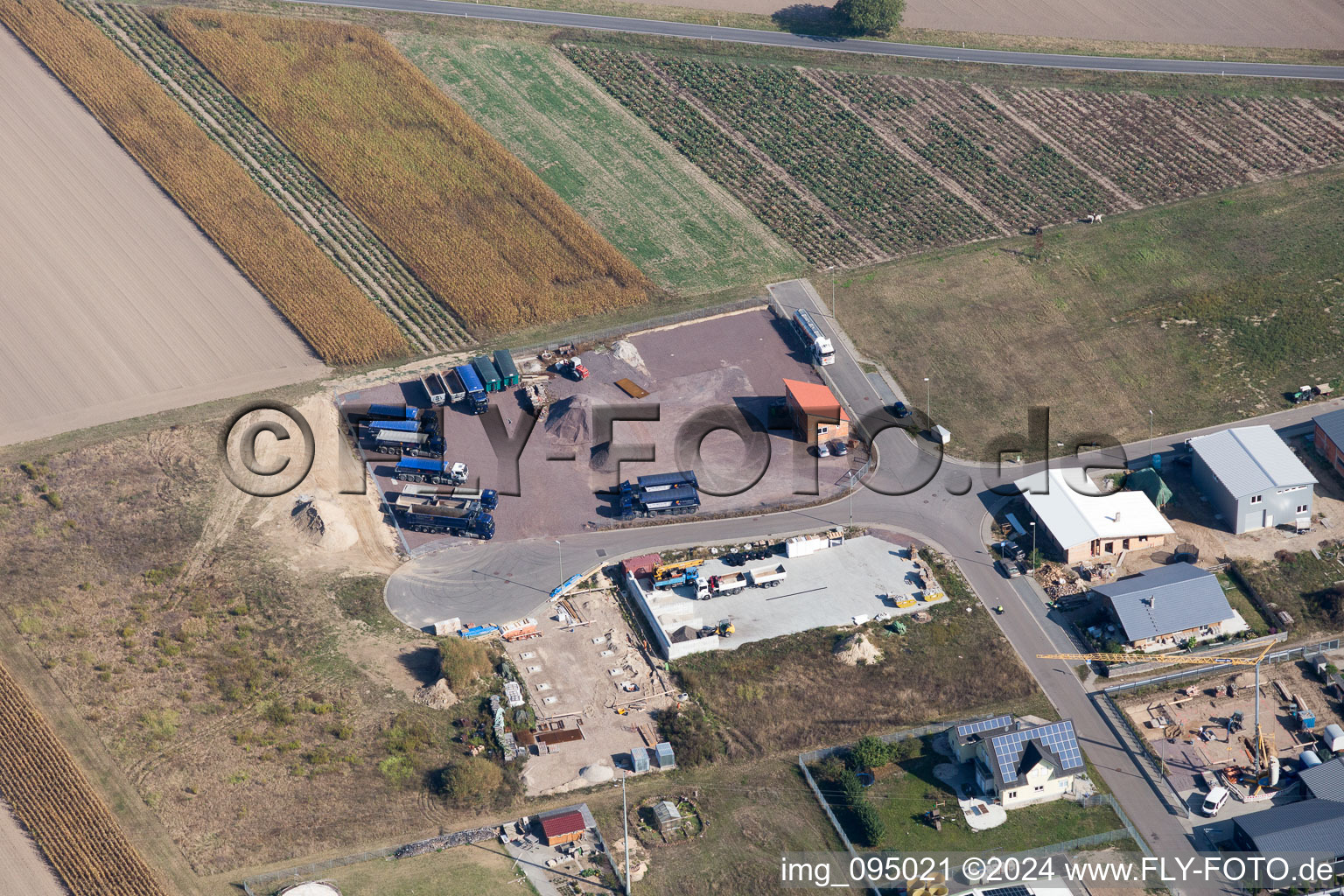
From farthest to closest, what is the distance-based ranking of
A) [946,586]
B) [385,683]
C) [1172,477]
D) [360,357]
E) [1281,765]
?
[360,357]
[1172,477]
[946,586]
[385,683]
[1281,765]

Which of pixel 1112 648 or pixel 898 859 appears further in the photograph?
pixel 1112 648

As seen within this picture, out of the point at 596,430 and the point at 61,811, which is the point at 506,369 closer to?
the point at 596,430

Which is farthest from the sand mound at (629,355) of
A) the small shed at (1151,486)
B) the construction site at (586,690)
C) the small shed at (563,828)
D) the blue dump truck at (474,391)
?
the small shed at (563,828)

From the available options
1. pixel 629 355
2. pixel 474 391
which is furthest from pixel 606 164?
pixel 474 391

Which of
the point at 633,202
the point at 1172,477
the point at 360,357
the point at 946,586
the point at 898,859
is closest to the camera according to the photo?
the point at 898,859

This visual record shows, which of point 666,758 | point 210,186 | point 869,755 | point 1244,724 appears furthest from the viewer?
point 210,186

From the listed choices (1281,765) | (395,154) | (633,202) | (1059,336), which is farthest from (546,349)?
(1281,765)

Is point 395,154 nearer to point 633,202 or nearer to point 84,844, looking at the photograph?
point 633,202
